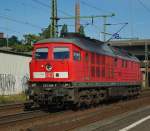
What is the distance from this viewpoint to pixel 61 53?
2141 centimetres

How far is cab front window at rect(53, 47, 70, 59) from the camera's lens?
21.3 m

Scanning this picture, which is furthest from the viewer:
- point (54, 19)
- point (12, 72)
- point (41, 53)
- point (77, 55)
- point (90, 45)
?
point (12, 72)

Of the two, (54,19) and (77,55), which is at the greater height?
(54,19)

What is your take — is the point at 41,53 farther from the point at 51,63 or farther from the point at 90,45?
the point at 90,45

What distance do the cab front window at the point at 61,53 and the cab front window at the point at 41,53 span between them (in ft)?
1.59

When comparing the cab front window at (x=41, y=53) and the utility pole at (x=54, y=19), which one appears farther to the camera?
the utility pole at (x=54, y=19)

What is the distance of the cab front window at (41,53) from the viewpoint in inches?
854

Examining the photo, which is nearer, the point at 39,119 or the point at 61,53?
the point at 39,119

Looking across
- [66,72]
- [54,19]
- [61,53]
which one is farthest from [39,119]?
[54,19]

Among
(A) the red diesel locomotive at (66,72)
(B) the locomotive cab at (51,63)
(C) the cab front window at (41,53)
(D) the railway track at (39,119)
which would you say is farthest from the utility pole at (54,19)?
(D) the railway track at (39,119)

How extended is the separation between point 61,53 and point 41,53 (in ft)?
3.62

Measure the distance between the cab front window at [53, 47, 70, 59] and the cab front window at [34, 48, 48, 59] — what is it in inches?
19.1

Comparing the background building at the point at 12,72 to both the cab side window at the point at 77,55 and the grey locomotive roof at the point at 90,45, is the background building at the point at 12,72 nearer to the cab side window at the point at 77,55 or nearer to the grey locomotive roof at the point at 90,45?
the grey locomotive roof at the point at 90,45

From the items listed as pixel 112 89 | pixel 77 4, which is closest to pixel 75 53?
pixel 112 89
